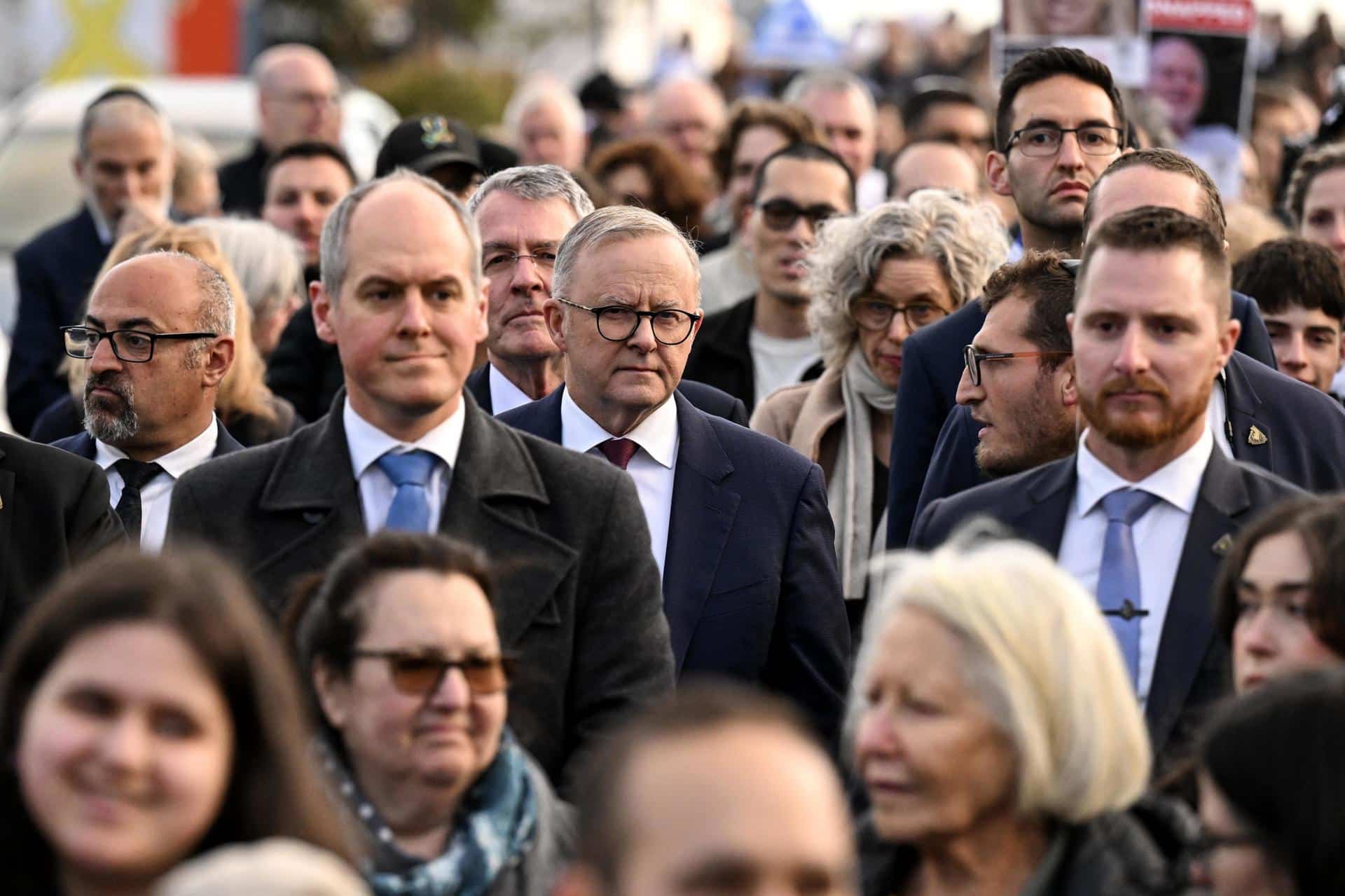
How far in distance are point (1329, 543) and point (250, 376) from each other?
4009 mm

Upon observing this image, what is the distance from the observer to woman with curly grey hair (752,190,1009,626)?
731cm

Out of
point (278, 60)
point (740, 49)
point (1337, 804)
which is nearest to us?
point (1337, 804)

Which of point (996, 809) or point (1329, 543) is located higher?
point (1329, 543)

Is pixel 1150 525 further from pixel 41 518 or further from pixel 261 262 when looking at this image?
pixel 261 262

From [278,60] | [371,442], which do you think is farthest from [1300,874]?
[278,60]

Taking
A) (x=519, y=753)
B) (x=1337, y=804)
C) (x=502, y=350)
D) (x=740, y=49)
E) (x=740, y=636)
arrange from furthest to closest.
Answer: (x=740, y=49) < (x=502, y=350) < (x=740, y=636) < (x=519, y=753) < (x=1337, y=804)

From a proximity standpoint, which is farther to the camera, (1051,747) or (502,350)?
(502,350)

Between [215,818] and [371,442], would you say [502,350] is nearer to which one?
[371,442]

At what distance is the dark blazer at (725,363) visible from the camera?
27.4 ft

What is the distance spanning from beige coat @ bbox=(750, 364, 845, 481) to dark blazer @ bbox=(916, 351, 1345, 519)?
1.39m

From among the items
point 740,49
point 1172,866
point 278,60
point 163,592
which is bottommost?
point 1172,866

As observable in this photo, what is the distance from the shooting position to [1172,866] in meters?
3.88

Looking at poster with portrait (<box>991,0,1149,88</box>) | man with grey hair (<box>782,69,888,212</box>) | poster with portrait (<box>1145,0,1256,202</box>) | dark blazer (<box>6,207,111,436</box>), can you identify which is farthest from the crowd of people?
man with grey hair (<box>782,69,888,212</box>)

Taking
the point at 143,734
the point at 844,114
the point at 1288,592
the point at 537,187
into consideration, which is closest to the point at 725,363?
the point at 537,187
